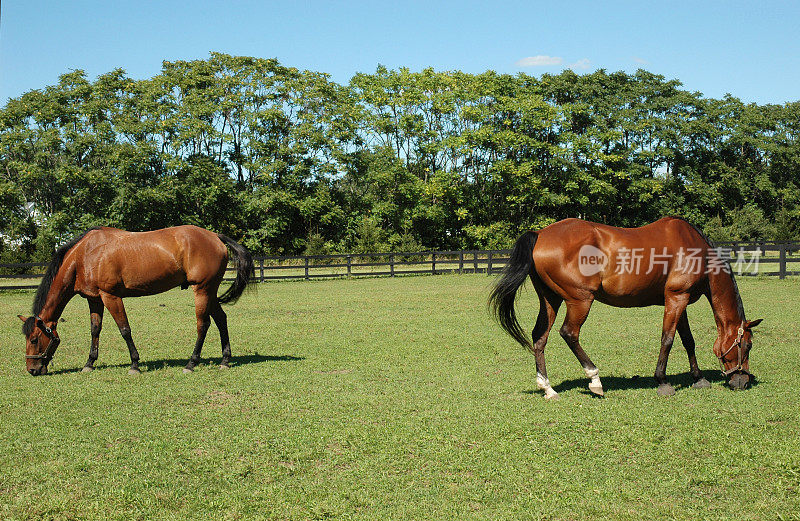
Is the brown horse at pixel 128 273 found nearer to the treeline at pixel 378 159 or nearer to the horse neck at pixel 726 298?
the horse neck at pixel 726 298

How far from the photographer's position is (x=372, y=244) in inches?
1414

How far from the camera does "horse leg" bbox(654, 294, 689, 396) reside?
6.91 m

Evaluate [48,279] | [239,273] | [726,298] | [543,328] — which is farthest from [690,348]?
[48,279]

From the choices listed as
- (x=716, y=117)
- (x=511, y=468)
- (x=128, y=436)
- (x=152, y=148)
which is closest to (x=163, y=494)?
(x=128, y=436)

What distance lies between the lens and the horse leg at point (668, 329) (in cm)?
691

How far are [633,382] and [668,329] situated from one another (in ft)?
3.09

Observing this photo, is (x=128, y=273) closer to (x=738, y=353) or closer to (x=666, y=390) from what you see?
(x=666, y=390)

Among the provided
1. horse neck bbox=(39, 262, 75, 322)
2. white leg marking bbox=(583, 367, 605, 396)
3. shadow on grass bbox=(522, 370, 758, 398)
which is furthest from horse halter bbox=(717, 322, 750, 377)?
horse neck bbox=(39, 262, 75, 322)

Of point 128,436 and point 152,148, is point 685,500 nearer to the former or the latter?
point 128,436

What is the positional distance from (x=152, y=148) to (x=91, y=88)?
6.27 meters

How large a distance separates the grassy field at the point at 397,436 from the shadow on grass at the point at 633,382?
0.06m

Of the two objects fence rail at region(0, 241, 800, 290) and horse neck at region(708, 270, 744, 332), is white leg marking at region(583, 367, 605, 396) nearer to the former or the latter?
horse neck at region(708, 270, 744, 332)

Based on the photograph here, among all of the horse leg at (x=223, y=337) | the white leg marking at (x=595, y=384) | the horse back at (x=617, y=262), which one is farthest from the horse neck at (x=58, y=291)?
the white leg marking at (x=595, y=384)

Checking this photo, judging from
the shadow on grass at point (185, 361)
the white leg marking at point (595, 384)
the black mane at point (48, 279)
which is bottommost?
the shadow on grass at point (185, 361)
